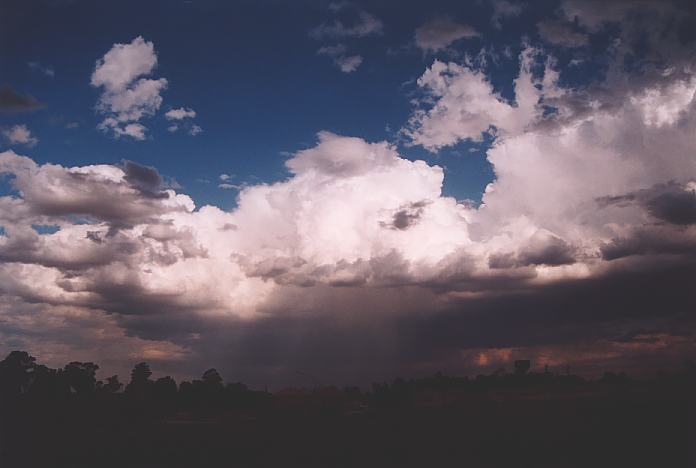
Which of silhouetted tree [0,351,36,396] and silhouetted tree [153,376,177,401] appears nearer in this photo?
silhouetted tree [0,351,36,396]

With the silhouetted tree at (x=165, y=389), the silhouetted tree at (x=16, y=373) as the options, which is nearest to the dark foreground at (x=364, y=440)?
the silhouetted tree at (x=16, y=373)

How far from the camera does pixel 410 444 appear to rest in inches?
2704

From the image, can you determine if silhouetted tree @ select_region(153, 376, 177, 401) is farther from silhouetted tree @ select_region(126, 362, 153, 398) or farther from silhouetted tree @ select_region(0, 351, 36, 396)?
silhouetted tree @ select_region(0, 351, 36, 396)

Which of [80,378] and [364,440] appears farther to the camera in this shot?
[80,378]

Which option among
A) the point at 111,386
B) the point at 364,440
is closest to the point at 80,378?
the point at 111,386

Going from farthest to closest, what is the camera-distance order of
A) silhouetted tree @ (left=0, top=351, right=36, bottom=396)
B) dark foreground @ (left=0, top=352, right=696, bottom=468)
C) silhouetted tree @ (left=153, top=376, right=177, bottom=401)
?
silhouetted tree @ (left=153, top=376, right=177, bottom=401) → silhouetted tree @ (left=0, top=351, right=36, bottom=396) → dark foreground @ (left=0, top=352, right=696, bottom=468)

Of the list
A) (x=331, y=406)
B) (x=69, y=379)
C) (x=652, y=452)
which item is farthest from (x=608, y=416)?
(x=69, y=379)

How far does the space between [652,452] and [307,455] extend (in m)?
37.2

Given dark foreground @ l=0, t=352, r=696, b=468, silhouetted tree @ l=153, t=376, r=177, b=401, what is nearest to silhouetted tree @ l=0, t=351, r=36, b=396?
dark foreground @ l=0, t=352, r=696, b=468

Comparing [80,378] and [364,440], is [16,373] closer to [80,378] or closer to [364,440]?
[80,378]

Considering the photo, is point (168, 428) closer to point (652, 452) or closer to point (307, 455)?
point (307, 455)

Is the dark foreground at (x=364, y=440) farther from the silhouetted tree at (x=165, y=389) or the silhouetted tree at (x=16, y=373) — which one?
the silhouetted tree at (x=165, y=389)

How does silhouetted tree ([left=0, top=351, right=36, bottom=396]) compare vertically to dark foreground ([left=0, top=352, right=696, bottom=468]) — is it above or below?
above

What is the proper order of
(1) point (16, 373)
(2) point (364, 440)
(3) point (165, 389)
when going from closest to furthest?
(2) point (364, 440) → (1) point (16, 373) → (3) point (165, 389)
